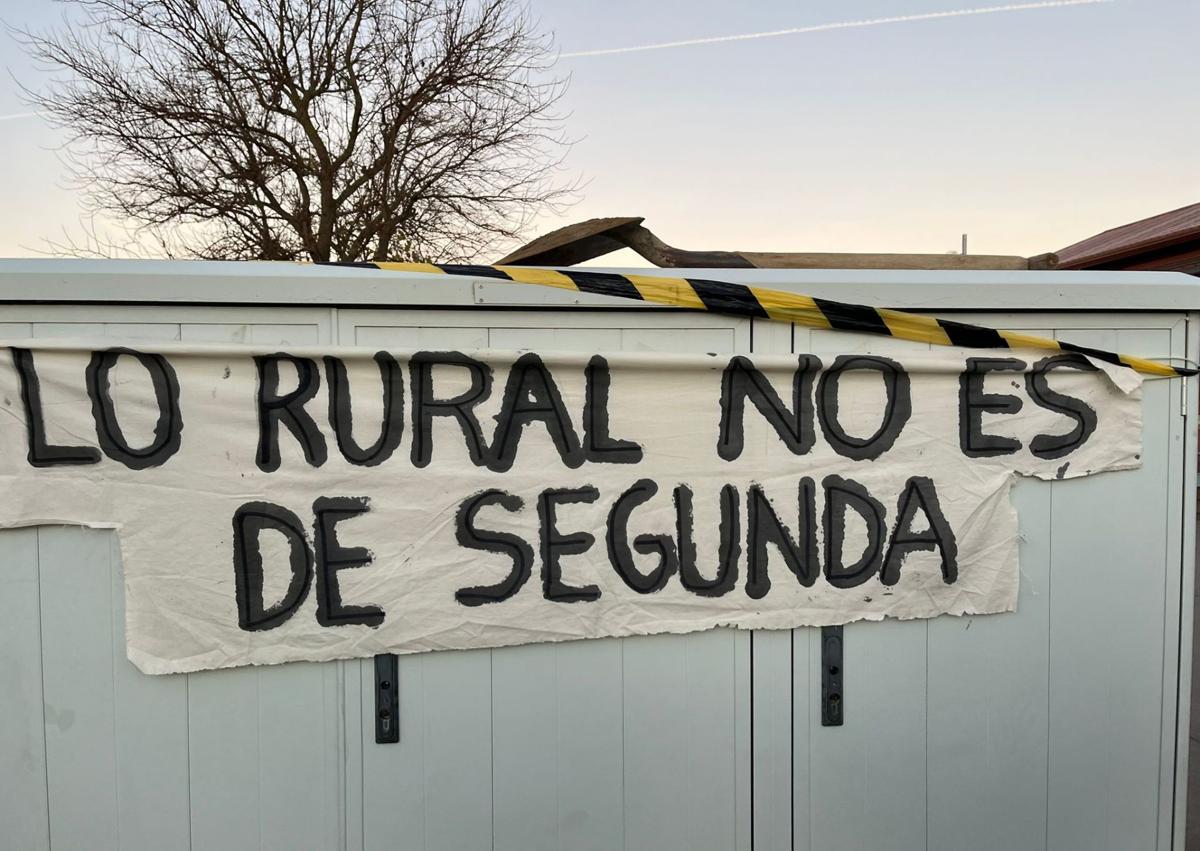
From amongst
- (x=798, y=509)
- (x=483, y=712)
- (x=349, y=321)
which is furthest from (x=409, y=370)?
(x=798, y=509)

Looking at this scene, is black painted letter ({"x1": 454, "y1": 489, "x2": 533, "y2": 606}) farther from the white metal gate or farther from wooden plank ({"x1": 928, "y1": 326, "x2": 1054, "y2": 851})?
wooden plank ({"x1": 928, "y1": 326, "x2": 1054, "y2": 851})

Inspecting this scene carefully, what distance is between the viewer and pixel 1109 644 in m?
2.49

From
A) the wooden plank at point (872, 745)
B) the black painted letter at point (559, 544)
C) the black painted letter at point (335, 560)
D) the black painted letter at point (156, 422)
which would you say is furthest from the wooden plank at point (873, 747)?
the black painted letter at point (156, 422)

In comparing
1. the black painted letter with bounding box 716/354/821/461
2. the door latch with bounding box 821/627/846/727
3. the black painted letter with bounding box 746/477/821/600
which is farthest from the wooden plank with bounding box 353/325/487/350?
the door latch with bounding box 821/627/846/727

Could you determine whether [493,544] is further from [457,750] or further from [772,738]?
[772,738]

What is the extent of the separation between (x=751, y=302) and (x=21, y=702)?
246 centimetres

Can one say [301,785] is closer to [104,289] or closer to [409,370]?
[409,370]

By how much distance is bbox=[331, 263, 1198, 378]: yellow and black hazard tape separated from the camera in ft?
7.38

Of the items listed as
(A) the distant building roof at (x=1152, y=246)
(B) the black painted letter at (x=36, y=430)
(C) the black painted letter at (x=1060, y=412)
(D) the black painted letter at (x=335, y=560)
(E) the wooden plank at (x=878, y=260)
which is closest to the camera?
(B) the black painted letter at (x=36, y=430)

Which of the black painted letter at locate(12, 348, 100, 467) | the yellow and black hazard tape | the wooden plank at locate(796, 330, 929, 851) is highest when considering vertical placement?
the yellow and black hazard tape

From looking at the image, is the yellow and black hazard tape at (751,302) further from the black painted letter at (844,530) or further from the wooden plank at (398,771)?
the wooden plank at (398,771)

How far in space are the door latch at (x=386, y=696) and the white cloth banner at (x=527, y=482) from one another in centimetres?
5

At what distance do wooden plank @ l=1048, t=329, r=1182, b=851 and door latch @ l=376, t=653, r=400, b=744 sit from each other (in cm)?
215

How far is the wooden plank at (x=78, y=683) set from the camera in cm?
216
